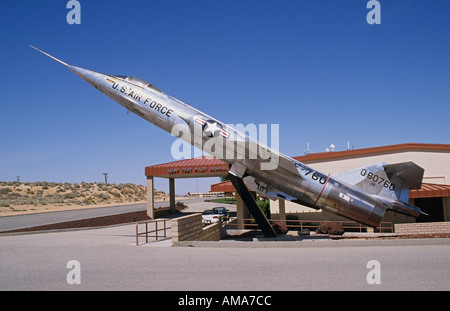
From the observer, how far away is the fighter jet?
45.9 ft

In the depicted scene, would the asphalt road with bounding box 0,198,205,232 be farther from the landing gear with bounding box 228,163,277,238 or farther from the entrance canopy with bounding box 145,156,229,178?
the landing gear with bounding box 228,163,277,238

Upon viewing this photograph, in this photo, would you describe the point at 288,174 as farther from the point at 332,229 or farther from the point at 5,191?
the point at 5,191

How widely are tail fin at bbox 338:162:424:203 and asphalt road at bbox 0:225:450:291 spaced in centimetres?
305

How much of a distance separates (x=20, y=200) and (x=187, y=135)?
48.1 m

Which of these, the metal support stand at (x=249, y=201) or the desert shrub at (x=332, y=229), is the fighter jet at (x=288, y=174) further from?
the desert shrub at (x=332, y=229)

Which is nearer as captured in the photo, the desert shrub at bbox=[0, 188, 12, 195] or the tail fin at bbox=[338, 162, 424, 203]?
the tail fin at bbox=[338, 162, 424, 203]

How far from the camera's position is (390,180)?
1416 centimetres

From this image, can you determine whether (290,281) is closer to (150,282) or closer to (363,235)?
(150,282)

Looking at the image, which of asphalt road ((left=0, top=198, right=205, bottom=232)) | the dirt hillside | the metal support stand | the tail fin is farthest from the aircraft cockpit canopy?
the dirt hillside

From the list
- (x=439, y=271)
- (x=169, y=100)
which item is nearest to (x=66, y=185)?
(x=169, y=100)

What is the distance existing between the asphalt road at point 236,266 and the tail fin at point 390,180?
10.0ft

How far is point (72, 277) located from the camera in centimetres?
788

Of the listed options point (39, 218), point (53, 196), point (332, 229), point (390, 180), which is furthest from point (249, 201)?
point (53, 196)
